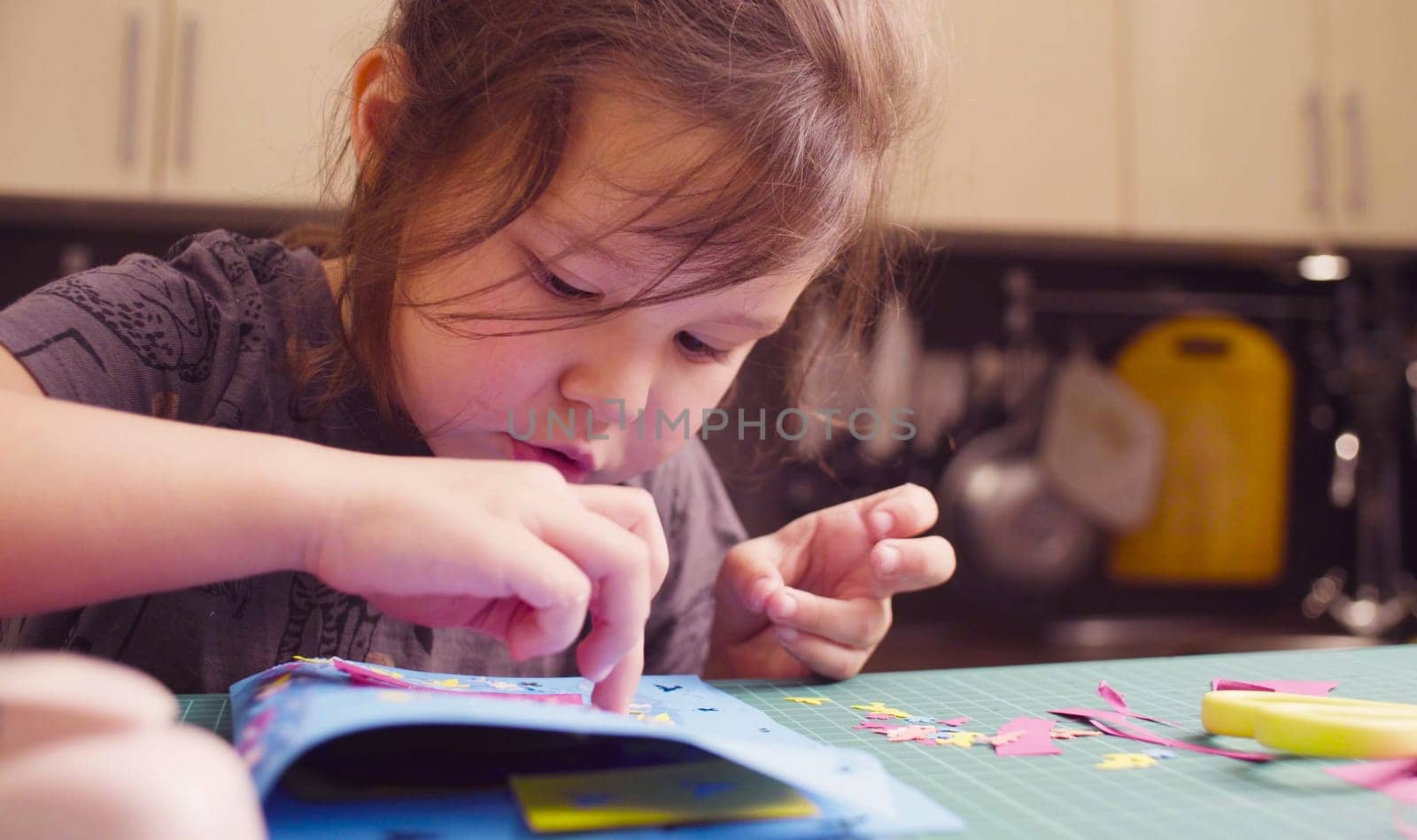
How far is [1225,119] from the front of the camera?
186 cm

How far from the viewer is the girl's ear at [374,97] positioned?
0.74 m

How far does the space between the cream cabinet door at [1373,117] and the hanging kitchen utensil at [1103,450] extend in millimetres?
463

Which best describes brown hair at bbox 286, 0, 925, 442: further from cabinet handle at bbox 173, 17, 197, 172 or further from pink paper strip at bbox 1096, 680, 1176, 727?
cabinet handle at bbox 173, 17, 197, 172

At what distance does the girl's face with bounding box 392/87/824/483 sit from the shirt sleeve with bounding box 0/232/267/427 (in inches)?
5.3

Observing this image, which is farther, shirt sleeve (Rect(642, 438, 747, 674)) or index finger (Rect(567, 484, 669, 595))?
shirt sleeve (Rect(642, 438, 747, 674))

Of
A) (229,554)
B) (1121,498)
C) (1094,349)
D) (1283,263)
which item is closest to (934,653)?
(1121,498)

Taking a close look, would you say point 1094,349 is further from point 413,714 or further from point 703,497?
point 413,714

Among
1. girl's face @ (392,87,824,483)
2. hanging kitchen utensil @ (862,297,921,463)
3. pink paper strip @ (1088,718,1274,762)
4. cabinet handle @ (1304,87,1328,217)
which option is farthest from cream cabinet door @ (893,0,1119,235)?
pink paper strip @ (1088,718,1274,762)

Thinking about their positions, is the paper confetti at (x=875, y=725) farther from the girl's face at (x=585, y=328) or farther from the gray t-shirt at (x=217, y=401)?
the gray t-shirt at (x=217, y=401)

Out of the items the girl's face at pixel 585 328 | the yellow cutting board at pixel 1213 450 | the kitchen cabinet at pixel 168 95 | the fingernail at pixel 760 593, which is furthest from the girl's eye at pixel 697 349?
the yellow cutting board at pixel 1213 450

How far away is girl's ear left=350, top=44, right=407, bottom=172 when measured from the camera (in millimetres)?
743

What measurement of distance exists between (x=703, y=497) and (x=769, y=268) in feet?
1.21

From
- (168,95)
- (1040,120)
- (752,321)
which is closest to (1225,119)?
(1040,120)

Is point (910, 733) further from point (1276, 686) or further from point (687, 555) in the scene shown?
point (687, 555)
